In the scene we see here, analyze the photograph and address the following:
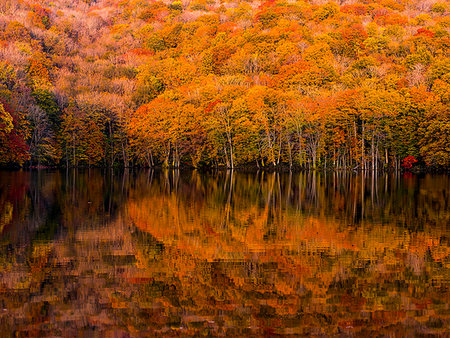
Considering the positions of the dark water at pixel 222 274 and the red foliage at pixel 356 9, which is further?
the red foliage at pixel 356 9

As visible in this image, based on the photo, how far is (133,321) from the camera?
7535mm

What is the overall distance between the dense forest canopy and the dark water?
3723cm

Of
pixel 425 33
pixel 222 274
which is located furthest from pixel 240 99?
pixel 222 274

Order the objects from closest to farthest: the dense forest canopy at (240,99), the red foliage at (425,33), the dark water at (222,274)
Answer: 1. the dark water at (222,274)
2. the dense forest canopy at (240,99)
3. the red foliage at (425,33)

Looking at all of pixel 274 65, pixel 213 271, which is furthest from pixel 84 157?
pixel 213 271

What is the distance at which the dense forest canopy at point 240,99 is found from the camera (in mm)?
72688

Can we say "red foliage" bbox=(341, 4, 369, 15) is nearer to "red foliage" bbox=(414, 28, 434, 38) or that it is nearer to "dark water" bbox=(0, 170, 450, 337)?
"red foliage" bbox=(414, 28, 434, 38)

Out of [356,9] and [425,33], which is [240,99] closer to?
[425,33]

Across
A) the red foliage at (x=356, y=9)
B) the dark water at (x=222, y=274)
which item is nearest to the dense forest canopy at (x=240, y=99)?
the red foliage at (x=356, y=9)

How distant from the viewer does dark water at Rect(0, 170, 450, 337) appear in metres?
7.50

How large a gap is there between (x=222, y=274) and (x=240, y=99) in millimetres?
65347

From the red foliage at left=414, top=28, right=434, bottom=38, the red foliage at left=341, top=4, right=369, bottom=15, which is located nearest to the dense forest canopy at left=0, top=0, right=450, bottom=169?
the red foliage at left=414, top=28, right=434, bottom=38

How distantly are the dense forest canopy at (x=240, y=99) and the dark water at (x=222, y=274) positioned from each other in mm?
37227

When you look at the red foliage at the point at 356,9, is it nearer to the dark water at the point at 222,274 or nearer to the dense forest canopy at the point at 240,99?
the dense forest canopy at the point at 240,99
